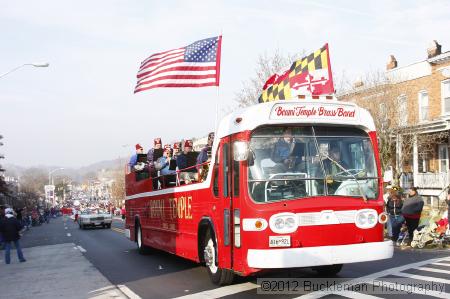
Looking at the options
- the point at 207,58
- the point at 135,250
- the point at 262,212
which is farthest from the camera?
the point at 135,250

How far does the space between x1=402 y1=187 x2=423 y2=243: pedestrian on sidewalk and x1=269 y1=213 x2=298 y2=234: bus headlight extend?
330 inches

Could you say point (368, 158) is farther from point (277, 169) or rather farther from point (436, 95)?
point (436, 95)

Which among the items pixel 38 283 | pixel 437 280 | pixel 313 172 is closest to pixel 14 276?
pixel 38 283

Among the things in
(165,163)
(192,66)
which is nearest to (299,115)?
(165,163)

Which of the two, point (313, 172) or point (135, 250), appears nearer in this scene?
point (313, 172)

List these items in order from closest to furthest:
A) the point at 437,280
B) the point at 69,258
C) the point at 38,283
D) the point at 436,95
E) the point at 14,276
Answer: the point at 437,280
the point at 38,283
the point at 14,276
the point at 69,258
the point at 436,95

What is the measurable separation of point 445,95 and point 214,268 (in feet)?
80.1

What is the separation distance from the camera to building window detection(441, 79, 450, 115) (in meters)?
29.7

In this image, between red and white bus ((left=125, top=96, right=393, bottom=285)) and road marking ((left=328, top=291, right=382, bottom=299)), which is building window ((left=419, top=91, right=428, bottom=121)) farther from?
road marking ((left=328, top=291, right=382, bottom=299))

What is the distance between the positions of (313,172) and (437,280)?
309cm

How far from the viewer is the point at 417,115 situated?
30609 mm

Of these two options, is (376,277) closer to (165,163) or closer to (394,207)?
(165,163)

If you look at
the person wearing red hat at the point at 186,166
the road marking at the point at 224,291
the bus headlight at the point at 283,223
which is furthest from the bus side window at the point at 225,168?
the person wearing red hat at the point at 186,166

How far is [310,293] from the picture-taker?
837cm
